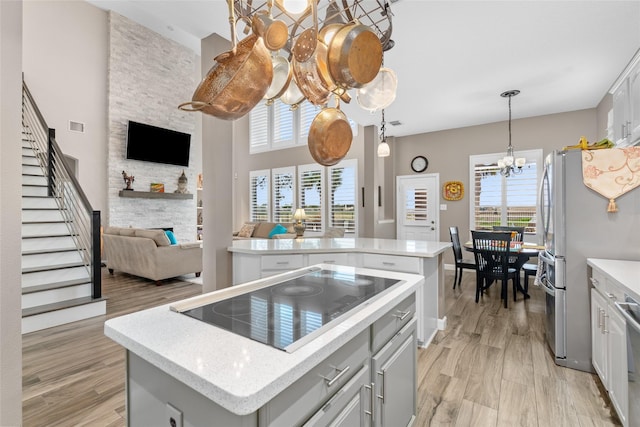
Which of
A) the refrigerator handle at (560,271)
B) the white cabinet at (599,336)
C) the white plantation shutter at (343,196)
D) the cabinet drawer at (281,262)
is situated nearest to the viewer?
the white cabinet at (599,336)

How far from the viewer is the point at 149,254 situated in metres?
4.61

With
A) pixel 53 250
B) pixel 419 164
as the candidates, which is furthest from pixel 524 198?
pixel 53 250

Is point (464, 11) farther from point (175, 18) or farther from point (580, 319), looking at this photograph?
point (580, 319)

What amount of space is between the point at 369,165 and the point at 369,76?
472 centimetres

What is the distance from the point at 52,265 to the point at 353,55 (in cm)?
435

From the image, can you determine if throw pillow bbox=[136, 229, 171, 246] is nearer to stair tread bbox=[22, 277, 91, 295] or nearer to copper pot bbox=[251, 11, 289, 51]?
stair tread bbox=[22, 277, 91, 295]

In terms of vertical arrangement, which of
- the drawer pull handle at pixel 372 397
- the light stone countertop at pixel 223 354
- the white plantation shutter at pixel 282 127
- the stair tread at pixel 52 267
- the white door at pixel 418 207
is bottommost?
the drawer pull handle at pixel 372 397

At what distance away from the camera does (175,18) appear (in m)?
2.56

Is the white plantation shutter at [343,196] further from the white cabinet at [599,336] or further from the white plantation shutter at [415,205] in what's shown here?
the white cabinet at [599,336]

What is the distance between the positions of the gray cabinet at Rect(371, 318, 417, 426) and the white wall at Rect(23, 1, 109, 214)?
7.06 m

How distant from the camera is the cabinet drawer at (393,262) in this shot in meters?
2.60

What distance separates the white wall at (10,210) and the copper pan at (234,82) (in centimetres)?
78

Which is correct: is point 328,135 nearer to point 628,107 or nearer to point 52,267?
point 628,107

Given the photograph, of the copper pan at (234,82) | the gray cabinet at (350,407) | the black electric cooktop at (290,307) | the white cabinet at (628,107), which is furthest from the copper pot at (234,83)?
the white cabinet at (628,107)
